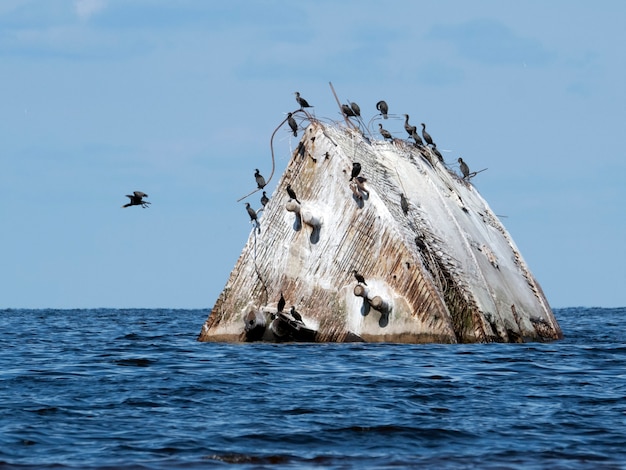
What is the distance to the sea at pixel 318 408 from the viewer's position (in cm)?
1060

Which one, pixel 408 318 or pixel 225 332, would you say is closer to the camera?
pixel 408 318

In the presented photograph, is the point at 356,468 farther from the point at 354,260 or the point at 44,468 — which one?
the point at 354,260

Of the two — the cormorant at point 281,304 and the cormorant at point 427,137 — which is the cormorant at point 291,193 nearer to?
the cormorant at point 281,304

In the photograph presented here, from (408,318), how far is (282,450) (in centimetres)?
847

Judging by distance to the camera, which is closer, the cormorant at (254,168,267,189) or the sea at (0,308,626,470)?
the sea at (0,308,626,470)

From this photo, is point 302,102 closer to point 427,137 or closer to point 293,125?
point 293,125

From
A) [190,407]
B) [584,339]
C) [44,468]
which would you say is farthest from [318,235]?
[44,468]

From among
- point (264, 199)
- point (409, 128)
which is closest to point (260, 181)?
point (264, 199)

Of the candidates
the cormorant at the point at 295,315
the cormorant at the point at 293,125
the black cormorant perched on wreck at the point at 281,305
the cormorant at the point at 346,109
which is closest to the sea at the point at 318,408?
the cormorant at the point at 295,315

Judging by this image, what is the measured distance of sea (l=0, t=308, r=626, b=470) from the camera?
10.6 meters

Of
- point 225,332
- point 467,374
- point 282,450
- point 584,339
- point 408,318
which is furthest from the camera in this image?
point 584,339

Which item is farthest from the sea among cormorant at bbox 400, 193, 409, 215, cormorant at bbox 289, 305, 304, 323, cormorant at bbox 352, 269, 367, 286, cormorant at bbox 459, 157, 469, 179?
cormorant at bbox 459, 157, 469, 179

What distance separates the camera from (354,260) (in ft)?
63.9

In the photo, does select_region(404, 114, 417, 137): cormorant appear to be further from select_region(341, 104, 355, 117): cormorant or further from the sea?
the sea
